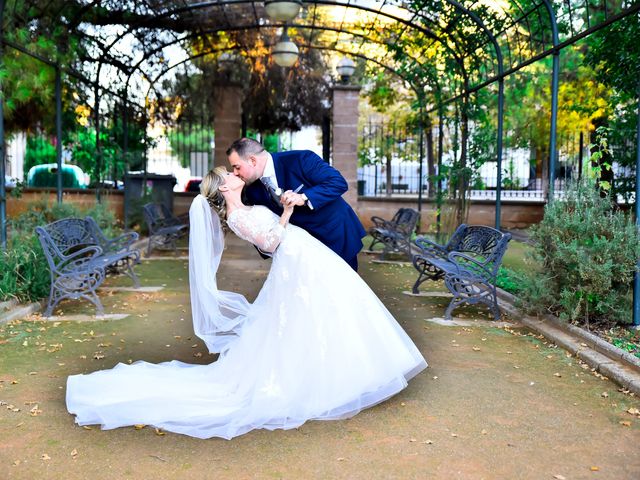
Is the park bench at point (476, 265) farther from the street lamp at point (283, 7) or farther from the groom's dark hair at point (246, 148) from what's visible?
the street lamp at point (283, 7)

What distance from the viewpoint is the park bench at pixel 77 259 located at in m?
6.75

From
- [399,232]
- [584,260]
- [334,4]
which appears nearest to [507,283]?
[584,260]

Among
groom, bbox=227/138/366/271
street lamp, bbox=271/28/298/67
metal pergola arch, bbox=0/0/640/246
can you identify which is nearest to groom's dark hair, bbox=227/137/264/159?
groom, bbox=227/138/366/271

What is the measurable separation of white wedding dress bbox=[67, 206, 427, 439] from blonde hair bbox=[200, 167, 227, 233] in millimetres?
138

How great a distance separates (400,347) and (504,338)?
7.01 feet

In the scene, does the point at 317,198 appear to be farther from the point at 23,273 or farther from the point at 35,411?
the point at 23,273

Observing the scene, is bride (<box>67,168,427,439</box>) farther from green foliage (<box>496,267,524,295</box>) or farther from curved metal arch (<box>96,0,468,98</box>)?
curved metal arch (<box>96,0,468,98</box>)

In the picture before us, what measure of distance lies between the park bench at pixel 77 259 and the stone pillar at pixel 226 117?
7.74 meters

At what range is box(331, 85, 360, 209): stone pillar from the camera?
16234 millimetres

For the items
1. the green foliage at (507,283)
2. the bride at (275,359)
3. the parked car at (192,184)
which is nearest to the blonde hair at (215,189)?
the bride at (275,359)

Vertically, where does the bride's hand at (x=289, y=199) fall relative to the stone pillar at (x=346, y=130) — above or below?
below

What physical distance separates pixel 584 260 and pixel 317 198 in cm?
285

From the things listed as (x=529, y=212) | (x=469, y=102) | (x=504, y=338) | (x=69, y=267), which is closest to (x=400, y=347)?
(x=504, y=338)

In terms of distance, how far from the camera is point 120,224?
Result: 14.6 m
